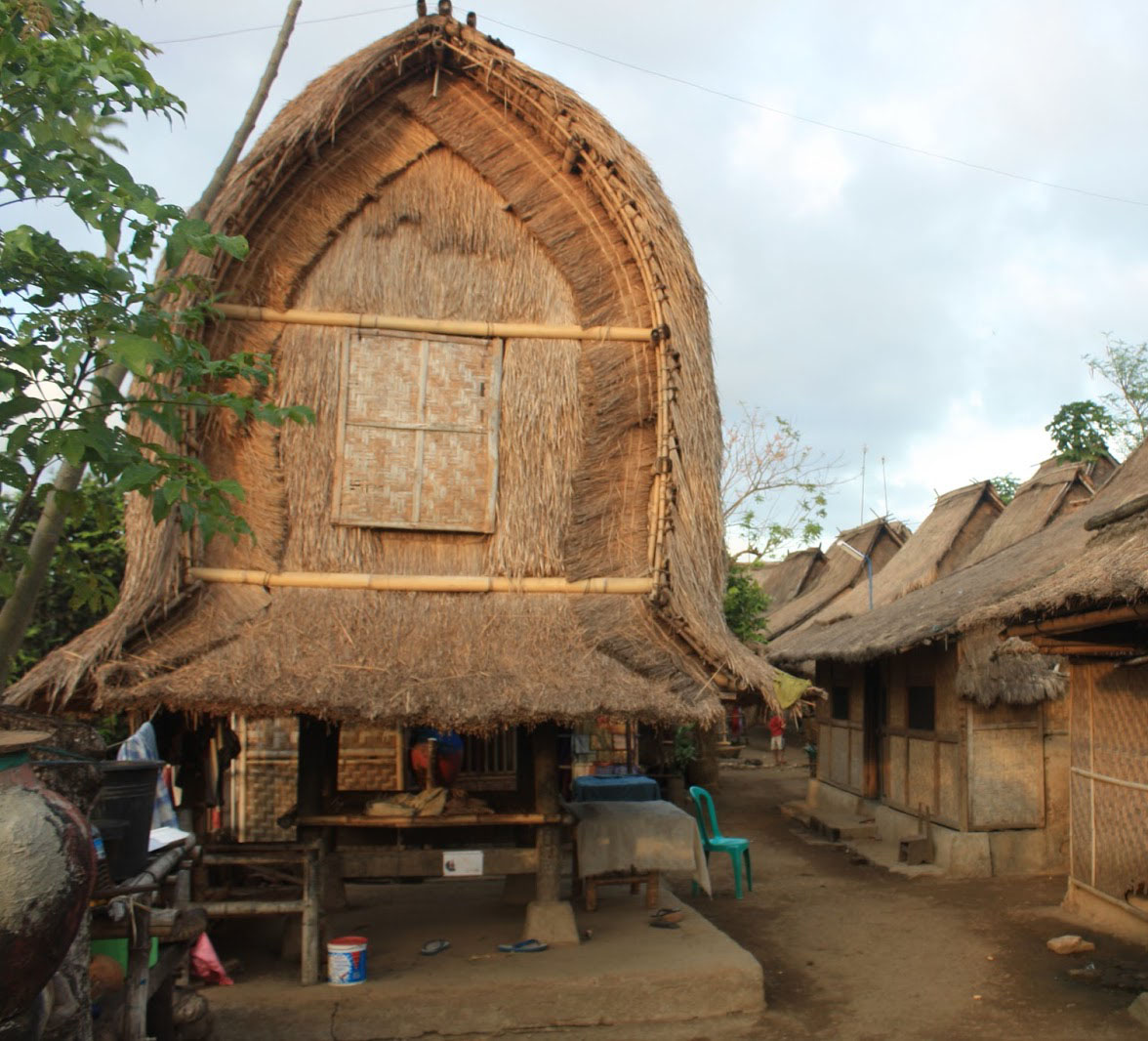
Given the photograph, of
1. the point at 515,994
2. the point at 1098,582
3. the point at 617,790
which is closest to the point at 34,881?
the point at 515,994

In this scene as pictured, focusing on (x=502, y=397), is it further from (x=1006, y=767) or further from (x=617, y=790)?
(x=1006, y=767)

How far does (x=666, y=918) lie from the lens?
24.2 ft

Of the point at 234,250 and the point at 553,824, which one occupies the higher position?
the point at 234,250

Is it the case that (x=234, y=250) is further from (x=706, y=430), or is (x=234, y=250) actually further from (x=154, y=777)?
(x=706, y=430)

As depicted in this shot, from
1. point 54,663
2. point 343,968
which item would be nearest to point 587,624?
point 343,968

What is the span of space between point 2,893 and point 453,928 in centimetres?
507

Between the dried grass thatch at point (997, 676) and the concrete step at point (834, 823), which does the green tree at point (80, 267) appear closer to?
the dried grass thatch at point (997, 676)

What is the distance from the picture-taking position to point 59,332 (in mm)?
3781

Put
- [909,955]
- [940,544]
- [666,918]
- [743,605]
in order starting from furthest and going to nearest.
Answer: [743,605] < [940,544] < [909,955] < [666,918]

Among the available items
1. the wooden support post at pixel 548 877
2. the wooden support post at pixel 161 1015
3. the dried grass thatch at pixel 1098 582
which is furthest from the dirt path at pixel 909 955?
the wooden support post at pixel 161 1015

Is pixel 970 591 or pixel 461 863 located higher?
pixel 970 591

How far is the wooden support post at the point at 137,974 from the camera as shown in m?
4.18

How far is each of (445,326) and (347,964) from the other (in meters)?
3.94

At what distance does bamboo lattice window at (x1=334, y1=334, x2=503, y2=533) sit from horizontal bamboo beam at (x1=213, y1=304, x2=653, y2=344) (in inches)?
3.0
